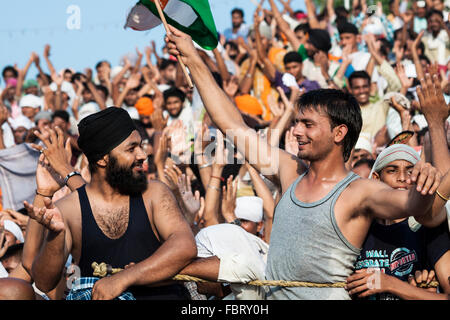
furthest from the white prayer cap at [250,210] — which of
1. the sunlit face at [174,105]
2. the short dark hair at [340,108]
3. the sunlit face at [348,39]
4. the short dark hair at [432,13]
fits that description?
the short dark hair at [432,13]

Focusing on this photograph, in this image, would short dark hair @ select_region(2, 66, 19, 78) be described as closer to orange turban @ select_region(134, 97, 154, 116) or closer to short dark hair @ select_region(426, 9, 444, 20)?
orange turban @ select_region(134, 97, 154, 116)

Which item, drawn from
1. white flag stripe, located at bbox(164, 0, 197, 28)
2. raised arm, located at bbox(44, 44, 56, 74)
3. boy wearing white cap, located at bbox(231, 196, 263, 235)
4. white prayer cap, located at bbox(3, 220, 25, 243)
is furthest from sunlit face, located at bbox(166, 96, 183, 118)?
white flag stripe, located at bbox(164, 0, 197, 28)

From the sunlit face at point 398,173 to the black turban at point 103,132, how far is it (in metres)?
1.69

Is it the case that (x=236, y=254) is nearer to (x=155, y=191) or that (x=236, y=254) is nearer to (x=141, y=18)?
(x=155, y=191)

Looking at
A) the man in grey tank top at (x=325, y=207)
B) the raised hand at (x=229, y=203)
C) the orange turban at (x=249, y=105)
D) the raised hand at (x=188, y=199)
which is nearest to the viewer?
the man in grey tank top at (x=325, y=207)

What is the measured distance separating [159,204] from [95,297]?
674mm

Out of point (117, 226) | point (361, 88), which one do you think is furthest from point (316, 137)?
point (361, 88)

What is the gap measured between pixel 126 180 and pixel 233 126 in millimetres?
719

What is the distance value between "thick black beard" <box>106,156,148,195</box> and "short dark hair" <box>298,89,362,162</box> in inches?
41.1

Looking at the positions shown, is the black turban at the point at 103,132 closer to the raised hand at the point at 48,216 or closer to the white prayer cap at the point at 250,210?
the raised hand at the point at 48,216

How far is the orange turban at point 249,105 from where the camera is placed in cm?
995

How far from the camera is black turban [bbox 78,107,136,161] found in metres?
4.23

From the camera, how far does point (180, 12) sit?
195 inches

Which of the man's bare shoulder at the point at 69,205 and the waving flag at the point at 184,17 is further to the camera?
the waving flag at the point at 184,17
